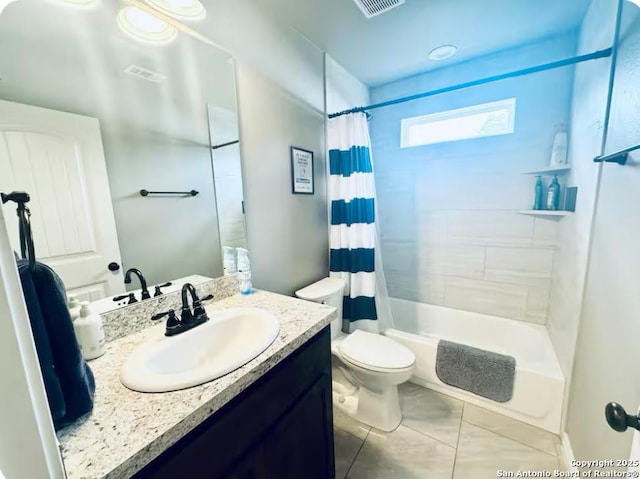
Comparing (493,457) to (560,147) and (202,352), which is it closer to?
(202,352)

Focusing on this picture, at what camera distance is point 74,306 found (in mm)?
864

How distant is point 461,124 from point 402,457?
235 cm

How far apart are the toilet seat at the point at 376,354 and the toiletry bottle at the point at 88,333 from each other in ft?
3.86

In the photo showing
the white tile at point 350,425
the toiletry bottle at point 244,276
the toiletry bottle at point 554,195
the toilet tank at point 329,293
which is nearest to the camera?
the toiletry bottle at point 244,276

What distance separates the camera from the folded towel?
542mm

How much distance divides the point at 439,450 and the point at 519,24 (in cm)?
256

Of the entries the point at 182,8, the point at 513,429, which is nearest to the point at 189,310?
the point at 182,8

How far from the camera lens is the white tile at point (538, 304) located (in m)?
2.03

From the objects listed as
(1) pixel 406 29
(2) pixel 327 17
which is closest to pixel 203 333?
(2) pixel 327 17

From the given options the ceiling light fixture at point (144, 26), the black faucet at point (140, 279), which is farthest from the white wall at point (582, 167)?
the black faucet at point (140, 279)

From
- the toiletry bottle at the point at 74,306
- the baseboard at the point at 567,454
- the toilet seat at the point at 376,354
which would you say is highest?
the toiletry bottle at the point at 74,306

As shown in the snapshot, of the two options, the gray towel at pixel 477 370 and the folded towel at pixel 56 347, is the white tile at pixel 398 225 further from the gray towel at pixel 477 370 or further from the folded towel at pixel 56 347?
the folded towel at pixel 56 347

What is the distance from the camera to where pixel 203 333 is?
3.33 ft

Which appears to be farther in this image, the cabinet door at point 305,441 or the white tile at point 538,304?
the white tile at point 538,304
